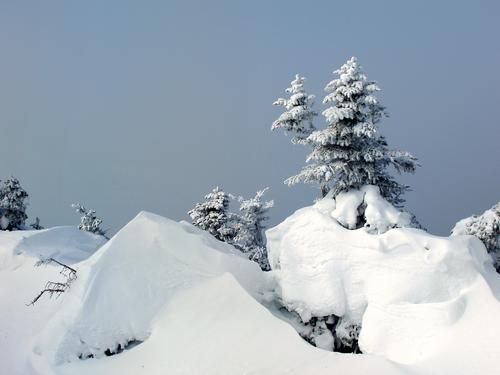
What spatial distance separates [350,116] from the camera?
18031mm

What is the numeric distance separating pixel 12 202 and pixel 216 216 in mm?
19203

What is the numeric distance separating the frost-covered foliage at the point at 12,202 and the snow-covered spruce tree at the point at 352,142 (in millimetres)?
31515

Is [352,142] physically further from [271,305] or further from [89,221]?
[89,221]

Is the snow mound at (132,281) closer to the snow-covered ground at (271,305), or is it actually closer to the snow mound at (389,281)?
the snow-covered ground at (271,305)

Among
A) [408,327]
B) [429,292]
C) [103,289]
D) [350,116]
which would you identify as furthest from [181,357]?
[350,116]

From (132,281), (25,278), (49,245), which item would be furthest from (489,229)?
(49,245)

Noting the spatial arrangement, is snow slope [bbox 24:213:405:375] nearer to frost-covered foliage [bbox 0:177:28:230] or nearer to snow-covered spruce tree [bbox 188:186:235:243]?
snow-covered spruce tree [bbox 188:186:235:243]

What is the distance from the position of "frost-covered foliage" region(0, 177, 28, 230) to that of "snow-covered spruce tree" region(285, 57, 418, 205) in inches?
1241

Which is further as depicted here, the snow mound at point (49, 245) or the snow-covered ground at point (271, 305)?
the snow mound at point (49, 245)

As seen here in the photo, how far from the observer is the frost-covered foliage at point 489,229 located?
1666cm

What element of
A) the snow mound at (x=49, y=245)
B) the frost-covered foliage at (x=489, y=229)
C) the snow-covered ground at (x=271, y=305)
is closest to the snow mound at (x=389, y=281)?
the snow-covered ground at (x=271, y=305)

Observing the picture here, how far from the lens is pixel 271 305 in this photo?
17.6 m

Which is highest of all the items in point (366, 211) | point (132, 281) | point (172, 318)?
point (366, 211)

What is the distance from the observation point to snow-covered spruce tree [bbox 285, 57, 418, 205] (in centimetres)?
1812
